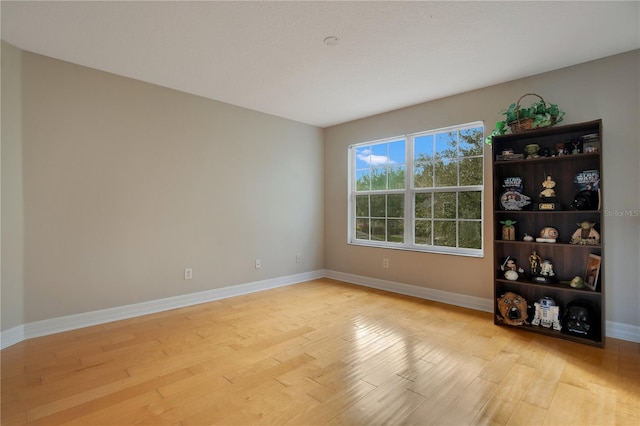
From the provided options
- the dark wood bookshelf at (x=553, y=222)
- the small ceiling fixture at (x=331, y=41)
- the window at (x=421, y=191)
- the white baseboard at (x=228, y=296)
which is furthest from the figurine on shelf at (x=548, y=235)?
the small ceiling fixture at (x=331, y=41)

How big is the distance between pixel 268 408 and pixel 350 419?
474 millimetres

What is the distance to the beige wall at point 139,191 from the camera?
2805mm

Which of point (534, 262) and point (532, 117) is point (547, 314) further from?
point (532, 117)

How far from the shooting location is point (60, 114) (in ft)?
9.44

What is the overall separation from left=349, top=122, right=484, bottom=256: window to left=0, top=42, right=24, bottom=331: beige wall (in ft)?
12.7

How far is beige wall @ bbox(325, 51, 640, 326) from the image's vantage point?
266cm

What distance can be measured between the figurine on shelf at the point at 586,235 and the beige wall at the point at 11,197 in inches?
194

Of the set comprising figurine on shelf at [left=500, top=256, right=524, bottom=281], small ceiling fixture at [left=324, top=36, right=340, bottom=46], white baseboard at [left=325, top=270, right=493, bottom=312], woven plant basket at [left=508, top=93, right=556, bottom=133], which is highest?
small ceiling fixture at [left=324, top=36, right=340, bottom=46]

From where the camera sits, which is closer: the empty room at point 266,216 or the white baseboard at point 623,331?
the empty room at point 266,216

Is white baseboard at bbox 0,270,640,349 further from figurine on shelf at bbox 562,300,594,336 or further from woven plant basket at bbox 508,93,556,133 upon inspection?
woven plant basket at bbox 508,93,556,133

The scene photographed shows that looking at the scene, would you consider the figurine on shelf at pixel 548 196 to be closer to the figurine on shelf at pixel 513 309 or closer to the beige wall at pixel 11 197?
the figurine on shelf at pixel 513 309

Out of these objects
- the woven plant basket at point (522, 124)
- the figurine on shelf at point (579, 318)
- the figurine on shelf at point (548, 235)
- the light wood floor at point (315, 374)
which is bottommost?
the light wood floor at point (315, 374)

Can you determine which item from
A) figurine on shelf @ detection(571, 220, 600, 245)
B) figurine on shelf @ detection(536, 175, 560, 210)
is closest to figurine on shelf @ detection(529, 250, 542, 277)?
figurine on shelf @ detection(571, 220, 600, 245)

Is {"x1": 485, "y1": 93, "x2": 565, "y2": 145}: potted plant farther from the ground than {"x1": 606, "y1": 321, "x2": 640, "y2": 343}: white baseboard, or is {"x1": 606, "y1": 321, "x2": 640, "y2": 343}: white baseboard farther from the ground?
{"x1": 485, "y1": 93, "x2": 565, "y2": 145}: potted plant
